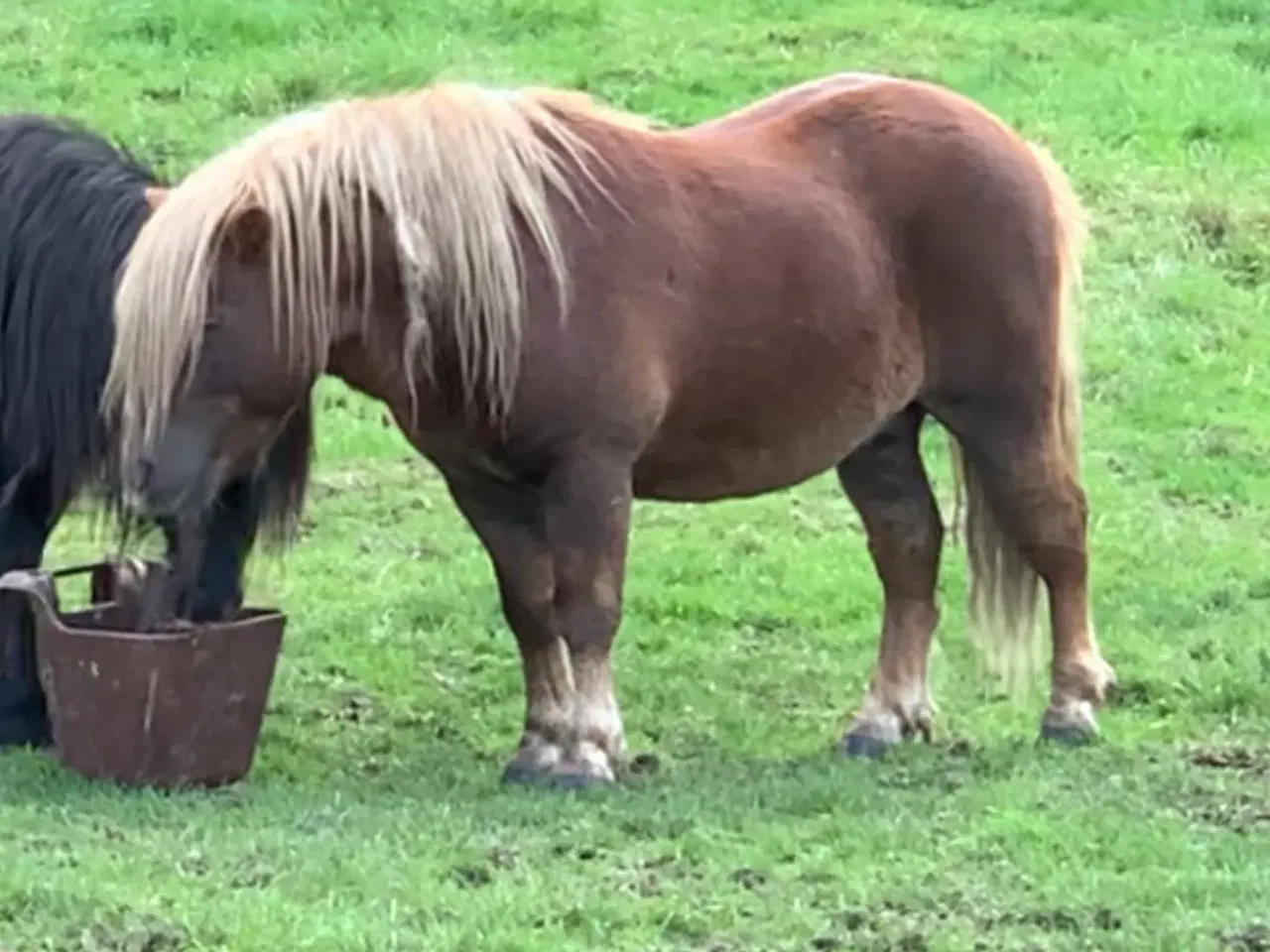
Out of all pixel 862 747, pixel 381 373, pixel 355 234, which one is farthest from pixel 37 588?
pixel 862 747

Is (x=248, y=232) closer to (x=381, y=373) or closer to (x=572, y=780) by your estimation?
(x=381, y=373)

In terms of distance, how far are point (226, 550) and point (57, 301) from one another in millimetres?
659

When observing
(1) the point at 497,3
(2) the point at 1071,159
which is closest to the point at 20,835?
(2) the point at 1071,159

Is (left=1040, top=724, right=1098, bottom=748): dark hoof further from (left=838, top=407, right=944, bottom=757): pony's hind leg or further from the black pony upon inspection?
the black pony

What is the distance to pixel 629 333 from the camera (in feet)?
18.0

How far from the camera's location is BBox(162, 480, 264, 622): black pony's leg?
5.85 metres

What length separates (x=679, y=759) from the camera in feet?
19.5

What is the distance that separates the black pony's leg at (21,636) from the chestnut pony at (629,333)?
77cm

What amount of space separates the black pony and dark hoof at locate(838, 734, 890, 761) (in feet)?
4.46

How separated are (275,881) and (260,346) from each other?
1128 millimetres

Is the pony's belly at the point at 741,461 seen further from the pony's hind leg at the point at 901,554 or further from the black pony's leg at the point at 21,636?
the black pony's leg at the point at 21,636

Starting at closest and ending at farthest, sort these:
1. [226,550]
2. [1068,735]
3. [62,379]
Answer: [62,379] → [226,550] → [1068,735]

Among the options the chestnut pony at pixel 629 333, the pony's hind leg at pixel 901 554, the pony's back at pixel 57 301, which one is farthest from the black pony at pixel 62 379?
the pony's hind leg at pixel 901 554

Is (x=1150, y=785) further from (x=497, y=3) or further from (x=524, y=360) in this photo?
(x=497, y=3)
